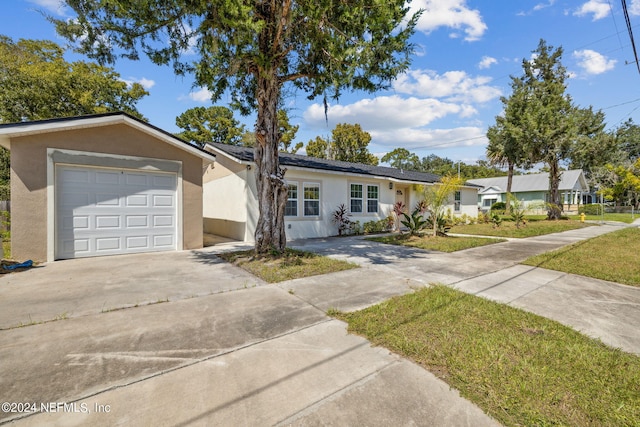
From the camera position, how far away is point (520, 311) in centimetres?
372

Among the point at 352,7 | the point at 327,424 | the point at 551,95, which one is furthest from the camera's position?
the point at 551,95

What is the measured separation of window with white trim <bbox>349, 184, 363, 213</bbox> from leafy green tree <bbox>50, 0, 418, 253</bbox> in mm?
5649

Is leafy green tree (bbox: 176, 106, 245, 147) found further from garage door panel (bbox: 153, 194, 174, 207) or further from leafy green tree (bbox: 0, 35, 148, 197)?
garage door panel (bbox: 153, 194, 174, 207)

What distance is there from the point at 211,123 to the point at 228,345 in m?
30.3

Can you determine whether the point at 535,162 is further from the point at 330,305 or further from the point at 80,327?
the point at 80,327

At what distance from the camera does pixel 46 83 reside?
16.0 m

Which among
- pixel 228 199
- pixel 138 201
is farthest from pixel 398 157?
pixel 138 201

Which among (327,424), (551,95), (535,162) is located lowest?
(327,424)

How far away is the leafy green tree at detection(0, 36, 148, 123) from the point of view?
15.6m

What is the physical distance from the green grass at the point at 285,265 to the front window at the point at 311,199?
163 inches

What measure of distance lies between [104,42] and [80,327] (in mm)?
7269

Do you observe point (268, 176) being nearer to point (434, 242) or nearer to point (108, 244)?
point (108, 244)

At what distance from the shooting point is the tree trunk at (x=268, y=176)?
274 inches

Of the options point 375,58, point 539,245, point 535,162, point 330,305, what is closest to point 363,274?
point 330,305
